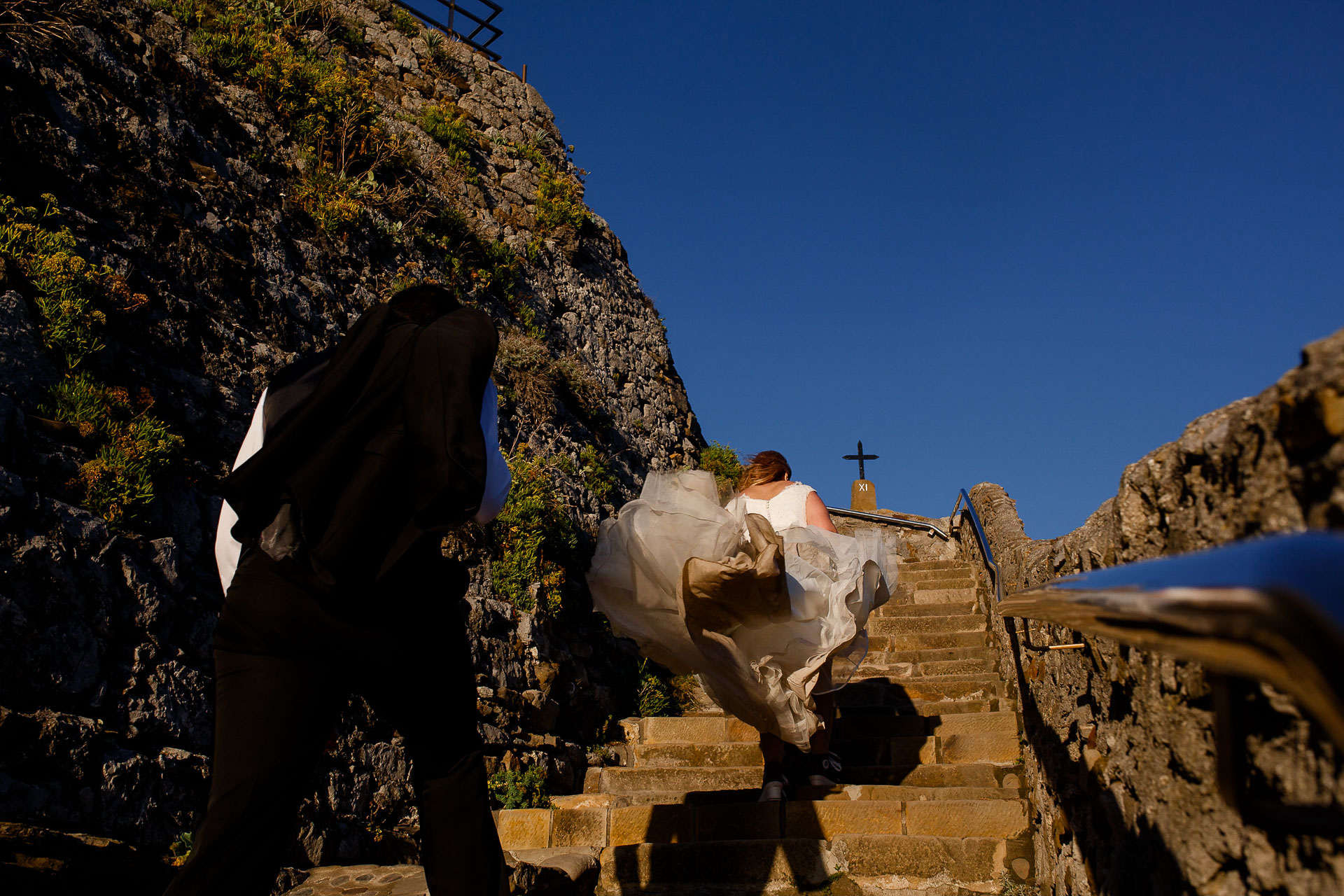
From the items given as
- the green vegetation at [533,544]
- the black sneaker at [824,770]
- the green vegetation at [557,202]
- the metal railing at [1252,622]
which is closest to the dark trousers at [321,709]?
the metal railing at [1252,622]

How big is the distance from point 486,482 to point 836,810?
299 centimetres

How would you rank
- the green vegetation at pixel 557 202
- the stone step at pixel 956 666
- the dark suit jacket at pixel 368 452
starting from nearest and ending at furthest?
the dark suit jacket at pixel 368 452, the stone step at pixel 956 666, the green vegetation at pixel 557 202

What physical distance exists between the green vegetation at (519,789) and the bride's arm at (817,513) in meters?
2.35

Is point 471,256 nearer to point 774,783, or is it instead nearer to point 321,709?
point 774,783

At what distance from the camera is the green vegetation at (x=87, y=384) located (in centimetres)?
414

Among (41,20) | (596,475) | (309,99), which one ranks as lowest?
(596,475)

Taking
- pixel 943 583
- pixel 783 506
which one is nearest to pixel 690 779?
pixel 783 506

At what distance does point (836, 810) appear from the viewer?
4.38 m

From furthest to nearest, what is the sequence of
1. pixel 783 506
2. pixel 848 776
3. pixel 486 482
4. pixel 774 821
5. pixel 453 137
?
1. pixel 453 137
2. pixel 848 776
3. pixel 783 506
4. pixel 774 821
5. pixel 486 482

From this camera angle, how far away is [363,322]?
226cm

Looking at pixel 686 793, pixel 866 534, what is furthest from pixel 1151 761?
pixel 686 793

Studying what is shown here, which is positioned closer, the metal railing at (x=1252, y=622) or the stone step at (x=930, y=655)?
the metal railing at (x=1252, y=622)

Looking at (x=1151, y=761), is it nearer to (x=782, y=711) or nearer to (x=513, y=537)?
(x=782, y=711)

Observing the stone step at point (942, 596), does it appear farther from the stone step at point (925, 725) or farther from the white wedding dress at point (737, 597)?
the white wedding dress at point (737, 597)
